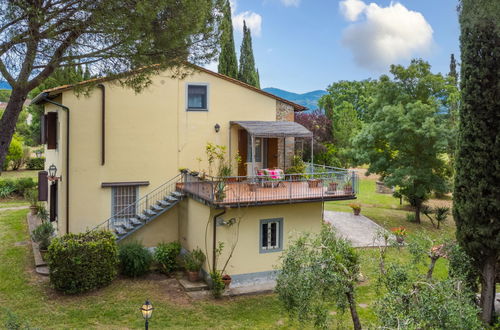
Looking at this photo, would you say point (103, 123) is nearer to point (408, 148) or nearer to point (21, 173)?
point (408, 148)

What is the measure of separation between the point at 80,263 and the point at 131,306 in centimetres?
205

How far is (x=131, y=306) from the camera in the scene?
40.2 ft

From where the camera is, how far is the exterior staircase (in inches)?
618

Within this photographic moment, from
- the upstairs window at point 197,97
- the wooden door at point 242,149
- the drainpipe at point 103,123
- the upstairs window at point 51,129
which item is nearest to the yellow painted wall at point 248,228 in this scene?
the wooden door at point 242,149

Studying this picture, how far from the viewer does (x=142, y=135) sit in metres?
16.5

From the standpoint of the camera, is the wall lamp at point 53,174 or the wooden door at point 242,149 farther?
the wooden door at point 242,149

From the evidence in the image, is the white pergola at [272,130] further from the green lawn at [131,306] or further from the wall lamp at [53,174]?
the wall lamp at [53,174]

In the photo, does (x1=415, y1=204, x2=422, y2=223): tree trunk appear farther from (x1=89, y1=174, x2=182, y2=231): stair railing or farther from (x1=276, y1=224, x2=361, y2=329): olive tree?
(x1=276, y1=224, x2=361, y2=329): olive tree

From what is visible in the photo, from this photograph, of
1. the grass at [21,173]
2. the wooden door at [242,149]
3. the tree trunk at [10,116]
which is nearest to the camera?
the tree trunk at [10,116]

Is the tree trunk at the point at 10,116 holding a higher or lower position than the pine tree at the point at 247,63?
lower

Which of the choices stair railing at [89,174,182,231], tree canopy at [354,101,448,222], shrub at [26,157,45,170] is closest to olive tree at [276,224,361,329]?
stair railing at [89,174,182,231]

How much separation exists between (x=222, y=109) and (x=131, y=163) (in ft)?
13.8

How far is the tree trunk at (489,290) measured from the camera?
35.1ft

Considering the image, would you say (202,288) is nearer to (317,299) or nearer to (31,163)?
(317,299)
